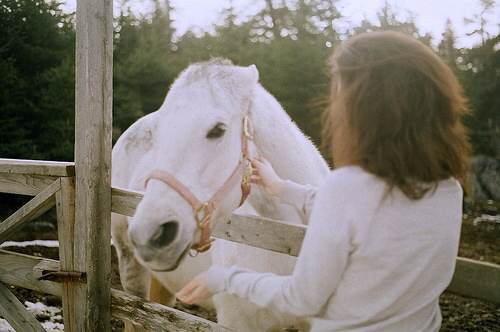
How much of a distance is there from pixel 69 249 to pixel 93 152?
613 mm

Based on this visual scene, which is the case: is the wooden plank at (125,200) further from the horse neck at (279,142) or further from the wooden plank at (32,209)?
the horse neck at (279,142)

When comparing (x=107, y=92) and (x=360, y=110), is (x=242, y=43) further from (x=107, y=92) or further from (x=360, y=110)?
(x=360, y=110)

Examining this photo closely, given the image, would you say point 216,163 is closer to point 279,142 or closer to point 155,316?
point 279,142

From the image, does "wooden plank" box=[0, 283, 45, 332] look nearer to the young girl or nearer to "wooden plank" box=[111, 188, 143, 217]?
"wooden plank" box=[111, 188, 143, 217]

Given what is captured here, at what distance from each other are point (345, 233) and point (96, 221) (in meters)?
1.95

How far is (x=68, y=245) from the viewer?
2.82m

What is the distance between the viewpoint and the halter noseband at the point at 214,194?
5.48 ft

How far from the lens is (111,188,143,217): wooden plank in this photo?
102 inches

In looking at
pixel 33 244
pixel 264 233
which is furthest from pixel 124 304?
pixel 33 244

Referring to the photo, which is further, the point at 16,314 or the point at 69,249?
the point at 16,314

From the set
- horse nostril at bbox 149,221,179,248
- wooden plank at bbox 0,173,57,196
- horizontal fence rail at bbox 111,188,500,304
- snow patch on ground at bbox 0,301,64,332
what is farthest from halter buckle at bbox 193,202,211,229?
snow patch on ground at bbox 0,301,64,332

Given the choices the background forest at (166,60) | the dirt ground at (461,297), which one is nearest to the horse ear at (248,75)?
the dirt ground at (461,297)

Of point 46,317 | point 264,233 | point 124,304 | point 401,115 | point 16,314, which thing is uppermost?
point 401,115

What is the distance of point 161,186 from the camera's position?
1653 mm
